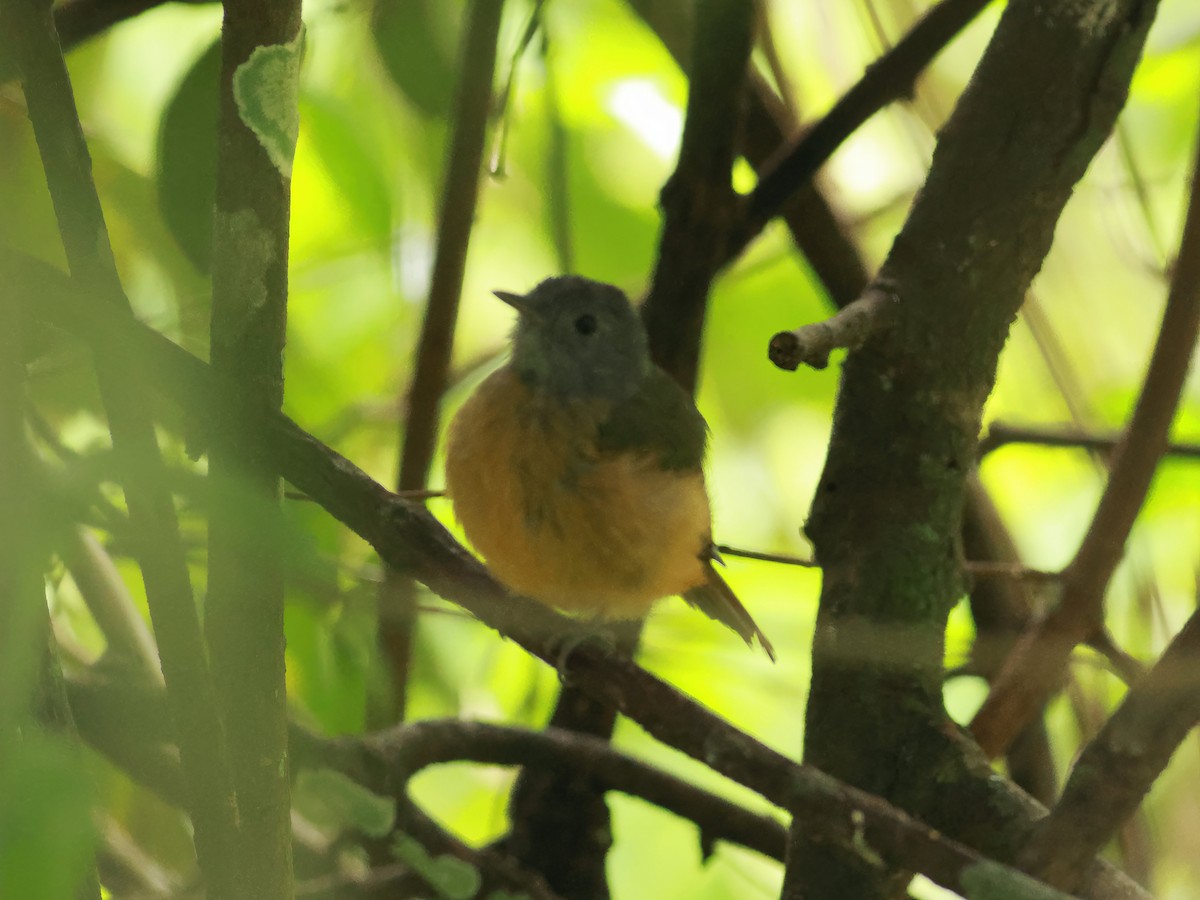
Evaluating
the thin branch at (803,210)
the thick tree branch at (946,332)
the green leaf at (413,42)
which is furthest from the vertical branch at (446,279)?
the thick tree branch at (946,332)

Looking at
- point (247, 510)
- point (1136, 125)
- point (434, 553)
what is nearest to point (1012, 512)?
point (1136, 125)

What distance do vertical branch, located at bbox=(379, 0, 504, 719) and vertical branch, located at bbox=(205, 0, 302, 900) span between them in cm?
45

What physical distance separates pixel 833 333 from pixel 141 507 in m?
0.55

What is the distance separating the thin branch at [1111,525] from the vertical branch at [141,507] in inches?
32.6

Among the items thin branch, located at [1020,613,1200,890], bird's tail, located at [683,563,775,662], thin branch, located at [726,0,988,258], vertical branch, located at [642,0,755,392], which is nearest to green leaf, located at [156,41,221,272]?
vertical branch, located at [642,0,755,392]

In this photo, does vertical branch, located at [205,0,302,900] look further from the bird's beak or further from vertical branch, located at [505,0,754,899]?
the bird's beak

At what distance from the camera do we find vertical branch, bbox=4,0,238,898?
66 centimetres

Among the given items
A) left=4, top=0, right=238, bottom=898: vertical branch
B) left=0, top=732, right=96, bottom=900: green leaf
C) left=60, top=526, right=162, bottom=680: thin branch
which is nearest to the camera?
left=0, top=732, right=96, bottom=900: green leaf

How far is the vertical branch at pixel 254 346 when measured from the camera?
0.75m

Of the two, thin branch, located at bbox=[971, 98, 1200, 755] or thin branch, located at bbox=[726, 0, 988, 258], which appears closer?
thin branch, located at bbox=[971, 98, 1200, 755]

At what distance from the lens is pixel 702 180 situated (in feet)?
5.02

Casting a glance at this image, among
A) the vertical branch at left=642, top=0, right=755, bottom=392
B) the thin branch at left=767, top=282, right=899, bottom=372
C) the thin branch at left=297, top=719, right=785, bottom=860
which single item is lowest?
the thin branch at left=297, top=719, right=785, bottom=860

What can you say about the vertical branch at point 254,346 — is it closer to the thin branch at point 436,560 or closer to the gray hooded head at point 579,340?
the thin branch at point 436,560

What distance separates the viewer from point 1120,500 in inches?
49.2
